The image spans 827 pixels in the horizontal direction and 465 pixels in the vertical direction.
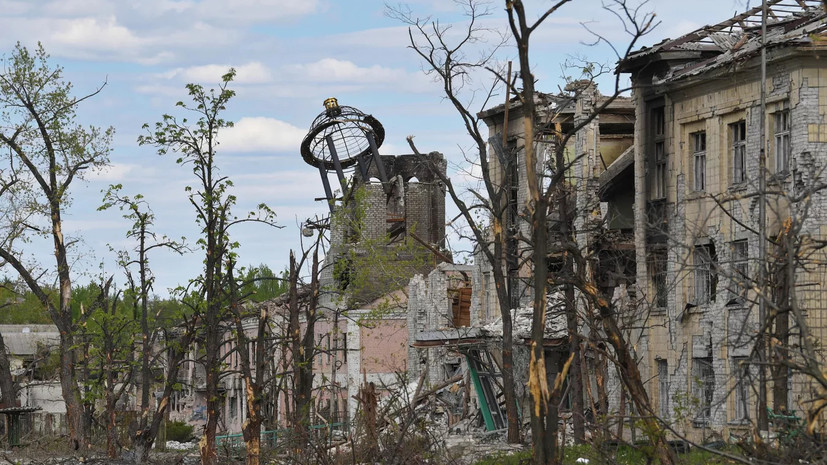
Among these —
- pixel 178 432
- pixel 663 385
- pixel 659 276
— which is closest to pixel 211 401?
pixel 663 385

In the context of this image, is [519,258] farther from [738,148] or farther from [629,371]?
[629,371]

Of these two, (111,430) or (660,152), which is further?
(111,430)

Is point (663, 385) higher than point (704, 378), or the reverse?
point (704, 378)

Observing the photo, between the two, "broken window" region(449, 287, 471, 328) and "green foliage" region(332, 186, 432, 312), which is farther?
"green foliage" region(332, 186, 432, 312)

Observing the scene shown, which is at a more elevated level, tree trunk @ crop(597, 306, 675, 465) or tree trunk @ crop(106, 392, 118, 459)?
tree trunk @ crop(597, 306, 675, 465)

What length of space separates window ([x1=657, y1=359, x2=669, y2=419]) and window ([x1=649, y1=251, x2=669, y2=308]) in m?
1.54

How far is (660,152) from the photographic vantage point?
3322cm

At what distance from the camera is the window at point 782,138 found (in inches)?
1114

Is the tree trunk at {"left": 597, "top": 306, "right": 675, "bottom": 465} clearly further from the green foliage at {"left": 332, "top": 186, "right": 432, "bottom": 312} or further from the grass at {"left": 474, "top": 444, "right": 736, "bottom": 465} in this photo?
the green foliage at {"left": 332, "top": 186, "right": 432, "bottom": 312}

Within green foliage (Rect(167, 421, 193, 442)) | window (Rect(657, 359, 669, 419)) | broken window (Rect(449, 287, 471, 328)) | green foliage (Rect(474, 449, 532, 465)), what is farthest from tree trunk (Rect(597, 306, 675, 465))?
green foliage (Rect(167, 421, 193, 442))

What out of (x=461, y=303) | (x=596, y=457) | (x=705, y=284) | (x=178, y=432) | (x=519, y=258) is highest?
(x=519, y=258)

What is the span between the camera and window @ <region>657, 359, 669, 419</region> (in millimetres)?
32344

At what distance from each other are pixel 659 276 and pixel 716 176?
3853mm

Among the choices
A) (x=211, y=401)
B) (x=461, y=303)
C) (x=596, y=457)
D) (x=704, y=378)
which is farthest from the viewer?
(x=461, y=303)
